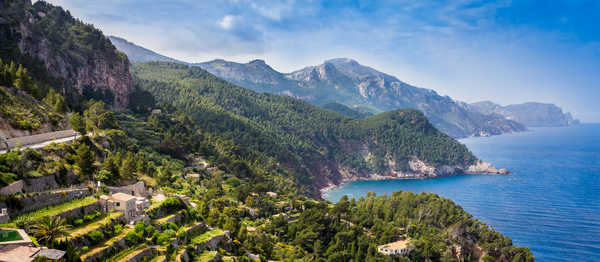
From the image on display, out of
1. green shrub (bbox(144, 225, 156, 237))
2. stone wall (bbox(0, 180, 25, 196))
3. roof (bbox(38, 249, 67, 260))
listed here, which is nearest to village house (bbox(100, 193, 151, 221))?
green shrub (bbox(144, 225, 156, 237))

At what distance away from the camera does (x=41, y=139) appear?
35031 millimetres

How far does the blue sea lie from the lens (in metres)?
75.1

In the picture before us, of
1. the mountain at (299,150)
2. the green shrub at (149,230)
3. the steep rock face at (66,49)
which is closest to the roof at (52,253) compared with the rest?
the green shrub at (149,230)

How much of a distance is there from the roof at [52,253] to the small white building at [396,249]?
49219 mm

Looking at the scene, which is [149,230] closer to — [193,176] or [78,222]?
[78,222]

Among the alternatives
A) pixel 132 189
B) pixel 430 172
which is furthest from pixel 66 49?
pixel 430 172

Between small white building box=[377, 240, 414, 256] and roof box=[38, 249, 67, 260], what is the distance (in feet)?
161

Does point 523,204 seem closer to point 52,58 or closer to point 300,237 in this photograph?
point 300,237

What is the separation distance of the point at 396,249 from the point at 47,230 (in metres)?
51.4

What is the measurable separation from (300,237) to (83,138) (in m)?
34.4

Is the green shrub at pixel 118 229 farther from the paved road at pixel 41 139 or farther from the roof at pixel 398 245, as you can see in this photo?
the roof at pixel 398 245

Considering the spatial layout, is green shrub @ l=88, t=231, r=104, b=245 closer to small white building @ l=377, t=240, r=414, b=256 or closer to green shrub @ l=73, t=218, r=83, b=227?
green shrub @ l=73, t=218, r=83, b=227

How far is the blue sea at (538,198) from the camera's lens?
75062 mm

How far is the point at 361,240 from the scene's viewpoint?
5762cm
